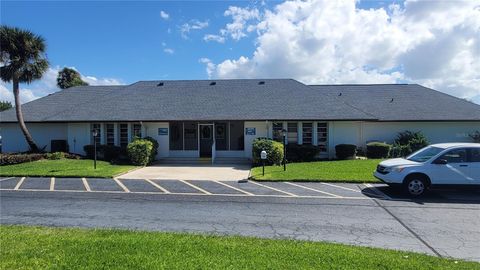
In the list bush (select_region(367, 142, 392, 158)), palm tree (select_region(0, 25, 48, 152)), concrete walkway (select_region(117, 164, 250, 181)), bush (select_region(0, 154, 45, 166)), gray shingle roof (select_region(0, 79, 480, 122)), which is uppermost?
palm tree (select_region(0, 25, 48, 152))

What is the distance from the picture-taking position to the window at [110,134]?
22641mm

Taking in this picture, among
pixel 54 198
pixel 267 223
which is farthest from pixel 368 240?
pixel 54 198

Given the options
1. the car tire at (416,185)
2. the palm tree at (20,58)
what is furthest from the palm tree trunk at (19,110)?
the car tire at (416,185)

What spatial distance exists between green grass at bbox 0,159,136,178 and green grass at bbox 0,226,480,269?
9.15m

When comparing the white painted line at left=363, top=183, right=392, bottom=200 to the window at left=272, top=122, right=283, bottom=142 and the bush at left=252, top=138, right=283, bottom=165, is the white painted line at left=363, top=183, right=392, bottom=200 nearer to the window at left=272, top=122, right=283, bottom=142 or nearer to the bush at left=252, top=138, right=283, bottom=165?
the bush at left=252, top=138, right=283, bottom=165

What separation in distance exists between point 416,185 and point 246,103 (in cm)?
1371

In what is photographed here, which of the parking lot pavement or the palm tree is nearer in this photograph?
the parking lot pavement

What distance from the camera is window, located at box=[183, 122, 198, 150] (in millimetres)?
22953

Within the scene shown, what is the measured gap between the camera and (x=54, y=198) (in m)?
10.9

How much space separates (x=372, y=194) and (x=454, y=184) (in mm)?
2515

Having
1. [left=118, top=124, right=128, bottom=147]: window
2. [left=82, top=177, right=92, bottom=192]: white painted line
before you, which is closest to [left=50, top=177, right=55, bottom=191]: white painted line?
[left=82, top=177, right=92, bottom=192]: white painted line

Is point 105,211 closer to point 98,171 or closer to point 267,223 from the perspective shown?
point 267,223

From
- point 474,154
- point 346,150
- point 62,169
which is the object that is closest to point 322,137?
point 346,150

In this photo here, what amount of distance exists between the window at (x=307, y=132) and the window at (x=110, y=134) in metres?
12.0
